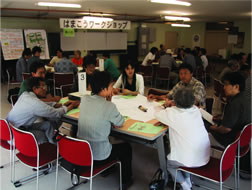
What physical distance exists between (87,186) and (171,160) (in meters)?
0.97

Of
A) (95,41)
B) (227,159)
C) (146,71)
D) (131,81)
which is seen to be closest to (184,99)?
(227,159)

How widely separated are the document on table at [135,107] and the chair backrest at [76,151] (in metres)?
0.67

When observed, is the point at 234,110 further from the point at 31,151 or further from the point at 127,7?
the point at 127,7

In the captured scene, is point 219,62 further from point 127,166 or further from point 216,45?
point 127,166

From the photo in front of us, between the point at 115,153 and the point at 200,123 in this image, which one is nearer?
the point at 200,123

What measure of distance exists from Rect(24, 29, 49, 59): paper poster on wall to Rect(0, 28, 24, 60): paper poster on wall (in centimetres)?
21

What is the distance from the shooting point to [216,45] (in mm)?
12109

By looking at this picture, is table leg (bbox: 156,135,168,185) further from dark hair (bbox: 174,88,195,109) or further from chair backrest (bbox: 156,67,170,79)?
chair backrest (bbox: 156,67,170,79)

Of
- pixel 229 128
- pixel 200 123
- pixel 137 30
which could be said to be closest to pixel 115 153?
pixel 200 123

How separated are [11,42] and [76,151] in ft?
24.8

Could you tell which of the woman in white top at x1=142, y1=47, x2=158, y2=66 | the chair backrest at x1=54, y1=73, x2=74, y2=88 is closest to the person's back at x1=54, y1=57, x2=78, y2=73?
the chair backrest at x1=54, y1=73, x2=74, y2=88

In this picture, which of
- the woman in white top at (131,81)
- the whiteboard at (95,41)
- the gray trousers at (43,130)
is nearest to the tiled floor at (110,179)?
the gray trousers at (43,130)

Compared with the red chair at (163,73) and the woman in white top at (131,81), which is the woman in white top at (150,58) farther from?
the woman in white top at (131,81)

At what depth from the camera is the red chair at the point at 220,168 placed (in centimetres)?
174
